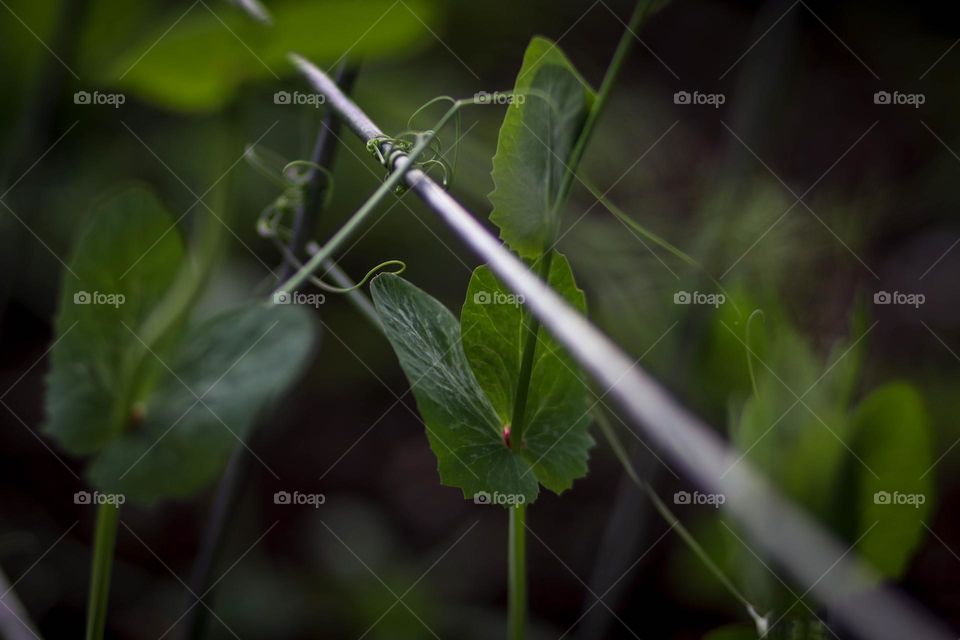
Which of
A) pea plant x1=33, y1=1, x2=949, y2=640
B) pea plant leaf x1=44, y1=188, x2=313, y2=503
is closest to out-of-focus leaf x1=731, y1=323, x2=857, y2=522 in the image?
pea plant x1=33, y1=1, x2=949, y2=640

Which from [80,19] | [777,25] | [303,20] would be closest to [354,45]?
[303,20]

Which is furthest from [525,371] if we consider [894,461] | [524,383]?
[894,461]

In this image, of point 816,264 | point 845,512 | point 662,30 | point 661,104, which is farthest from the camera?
point 662,30

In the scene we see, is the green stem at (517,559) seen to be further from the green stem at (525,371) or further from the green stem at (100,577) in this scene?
the green stem at (100,577)

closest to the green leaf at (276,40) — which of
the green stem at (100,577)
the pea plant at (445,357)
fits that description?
the pea plant at (445,357)

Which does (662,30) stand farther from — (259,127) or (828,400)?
(828,400)

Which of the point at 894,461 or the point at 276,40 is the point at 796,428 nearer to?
the point at 894,461
